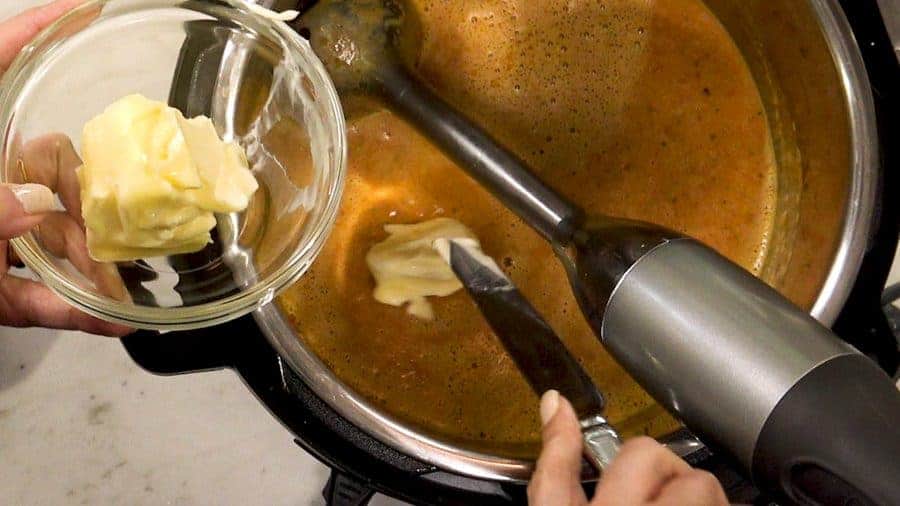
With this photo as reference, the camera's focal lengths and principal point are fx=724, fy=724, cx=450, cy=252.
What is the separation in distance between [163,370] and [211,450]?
0.17 metres

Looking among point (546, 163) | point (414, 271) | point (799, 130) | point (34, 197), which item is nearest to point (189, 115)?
point (34, 197)

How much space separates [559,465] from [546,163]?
0.34m

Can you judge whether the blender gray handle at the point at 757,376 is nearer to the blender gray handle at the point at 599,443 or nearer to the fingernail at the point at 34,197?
the blender gray handle at the point at 599,443

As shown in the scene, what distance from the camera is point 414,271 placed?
63 cm

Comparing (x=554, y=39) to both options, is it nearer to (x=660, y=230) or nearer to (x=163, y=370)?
(x=660, y=230)

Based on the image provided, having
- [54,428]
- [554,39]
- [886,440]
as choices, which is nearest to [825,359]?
[886,440]

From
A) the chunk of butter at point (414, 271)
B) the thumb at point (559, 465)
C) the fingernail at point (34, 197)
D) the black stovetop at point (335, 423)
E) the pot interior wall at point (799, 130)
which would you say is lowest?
the black stovetop at point (335, 423)

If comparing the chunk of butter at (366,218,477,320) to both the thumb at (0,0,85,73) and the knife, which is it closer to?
the knife

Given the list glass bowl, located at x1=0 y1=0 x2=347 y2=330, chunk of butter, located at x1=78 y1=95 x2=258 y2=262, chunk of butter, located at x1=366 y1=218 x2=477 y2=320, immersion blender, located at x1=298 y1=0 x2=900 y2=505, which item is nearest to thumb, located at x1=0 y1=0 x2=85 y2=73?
glass bowl, located at x1=0 y1=0 x2=347 y2=330

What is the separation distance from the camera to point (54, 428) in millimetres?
642

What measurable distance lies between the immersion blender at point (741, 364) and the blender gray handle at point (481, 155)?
0.09ft

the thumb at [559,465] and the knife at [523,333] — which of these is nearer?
the thumb at [559,465]

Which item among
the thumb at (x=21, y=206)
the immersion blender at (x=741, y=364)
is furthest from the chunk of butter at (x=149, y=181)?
the immersion blender at (x=741, y=364)

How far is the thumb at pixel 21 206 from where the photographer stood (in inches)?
15.8
